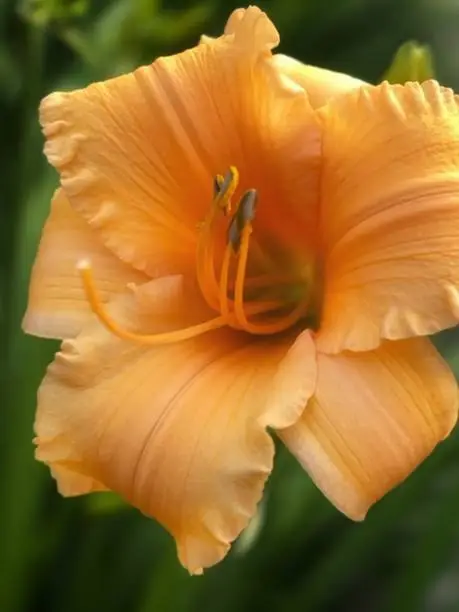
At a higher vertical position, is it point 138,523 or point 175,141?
point 175,141

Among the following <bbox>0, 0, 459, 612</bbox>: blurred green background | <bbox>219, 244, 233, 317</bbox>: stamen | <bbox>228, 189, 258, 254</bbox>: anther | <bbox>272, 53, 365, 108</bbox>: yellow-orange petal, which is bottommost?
<bbox>0, 0, 459, 612</bbox>: blurred green background

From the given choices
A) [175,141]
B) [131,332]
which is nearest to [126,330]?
[131,332]

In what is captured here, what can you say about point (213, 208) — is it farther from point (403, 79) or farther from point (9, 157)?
point (9, 157)

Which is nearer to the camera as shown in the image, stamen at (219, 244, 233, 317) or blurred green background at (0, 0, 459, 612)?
stamen at (219, 244, 233, 317)

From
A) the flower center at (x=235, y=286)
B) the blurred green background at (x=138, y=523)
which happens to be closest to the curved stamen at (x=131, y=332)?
the flower center at (x=235, y=286)

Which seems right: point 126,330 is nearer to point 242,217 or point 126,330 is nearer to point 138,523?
point 242,217

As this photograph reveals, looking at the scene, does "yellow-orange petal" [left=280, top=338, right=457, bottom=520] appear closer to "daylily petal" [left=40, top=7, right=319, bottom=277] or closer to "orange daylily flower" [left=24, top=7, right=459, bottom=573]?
"orange daylily flower" [left=24, top=7, right=459, bottom=573]

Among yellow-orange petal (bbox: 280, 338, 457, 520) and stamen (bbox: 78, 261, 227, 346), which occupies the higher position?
stamen (bbox: 78, 261, 227, 346)

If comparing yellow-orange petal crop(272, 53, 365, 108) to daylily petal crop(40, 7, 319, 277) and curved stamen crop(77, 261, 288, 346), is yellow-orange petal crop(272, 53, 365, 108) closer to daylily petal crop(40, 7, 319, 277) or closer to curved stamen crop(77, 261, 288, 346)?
daylily petal crop(40, 7, 319, 277)

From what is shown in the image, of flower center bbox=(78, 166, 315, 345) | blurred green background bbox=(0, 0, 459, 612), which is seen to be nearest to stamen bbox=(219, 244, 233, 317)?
flower center bbox=(78, 166, 315, 345)
